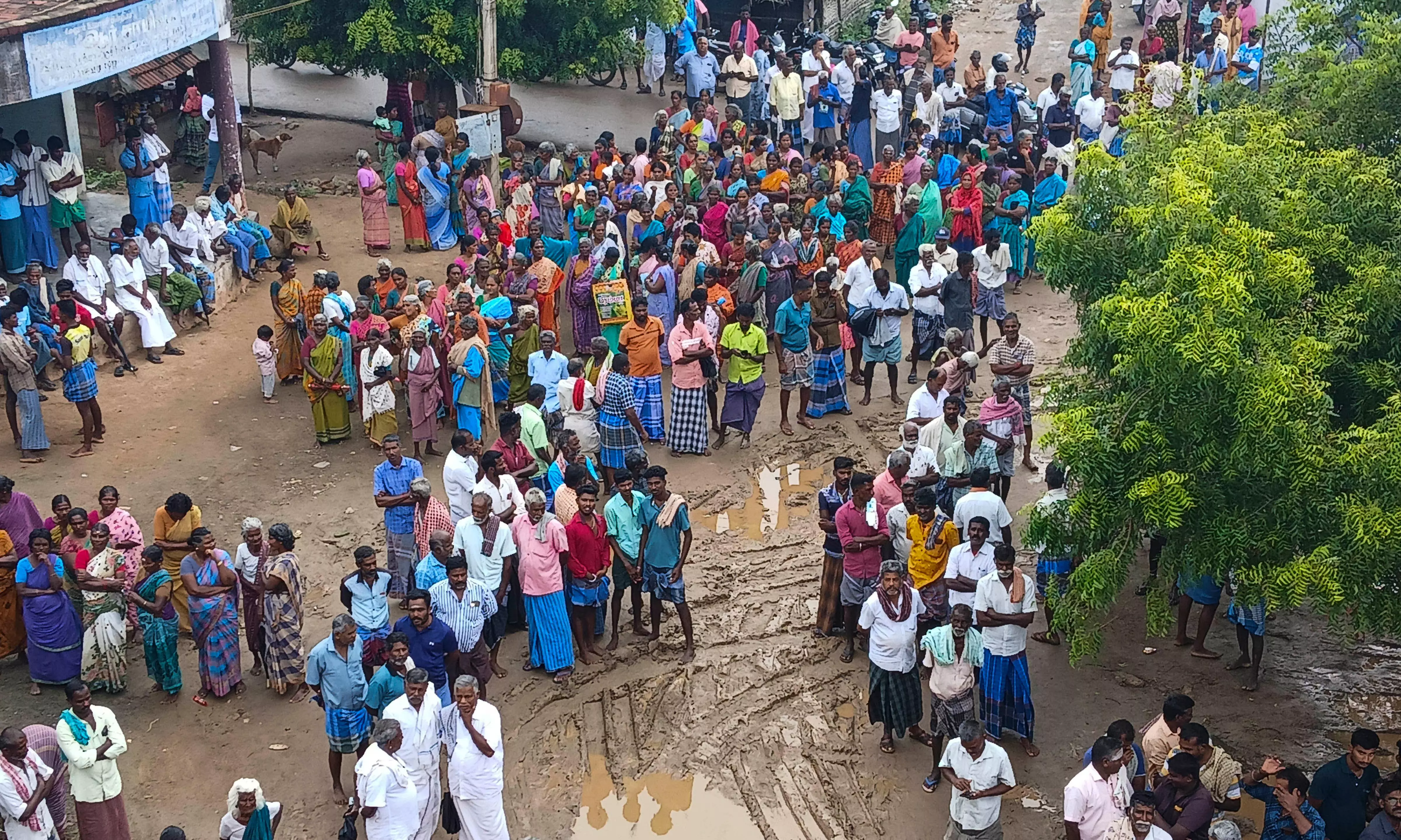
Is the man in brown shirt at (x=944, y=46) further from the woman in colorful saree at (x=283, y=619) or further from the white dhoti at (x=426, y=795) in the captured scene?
the white dhoti at (x=426, y=795)

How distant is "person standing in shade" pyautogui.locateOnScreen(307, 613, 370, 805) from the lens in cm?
916

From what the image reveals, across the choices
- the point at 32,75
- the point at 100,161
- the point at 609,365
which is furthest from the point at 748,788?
the point at 100,161

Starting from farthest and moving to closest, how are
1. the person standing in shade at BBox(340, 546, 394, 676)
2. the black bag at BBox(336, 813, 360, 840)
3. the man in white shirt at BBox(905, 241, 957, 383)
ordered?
the man in white shirt at BBox(905, 241, 957, 383)
the person standing in shade at BBox(340, 546, 394, 676)
the black bag at BBox(336, 813, 360, 840)

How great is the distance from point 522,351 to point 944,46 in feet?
37.4

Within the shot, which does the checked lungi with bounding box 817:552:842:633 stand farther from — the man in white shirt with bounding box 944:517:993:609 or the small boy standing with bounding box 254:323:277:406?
the small boy standing with bounding box 254:323:277:406

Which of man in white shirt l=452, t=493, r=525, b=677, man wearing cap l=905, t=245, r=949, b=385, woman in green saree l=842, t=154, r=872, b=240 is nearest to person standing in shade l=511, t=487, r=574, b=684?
man in white shirt l=452, t=493, r=525, b=677

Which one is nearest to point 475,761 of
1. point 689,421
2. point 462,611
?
point 462,611

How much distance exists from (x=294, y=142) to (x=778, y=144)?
8.40 m

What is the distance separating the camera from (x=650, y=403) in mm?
13492

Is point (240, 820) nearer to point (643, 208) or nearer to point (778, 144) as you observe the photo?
point (643, 208)

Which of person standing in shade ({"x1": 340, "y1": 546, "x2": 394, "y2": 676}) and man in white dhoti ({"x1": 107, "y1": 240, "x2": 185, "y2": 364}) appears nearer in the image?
person standing in shade ({"x1": 340, "y1": 546, "x2": 394, "y2": 676})

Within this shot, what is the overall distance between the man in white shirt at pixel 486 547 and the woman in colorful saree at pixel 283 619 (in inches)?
42.8

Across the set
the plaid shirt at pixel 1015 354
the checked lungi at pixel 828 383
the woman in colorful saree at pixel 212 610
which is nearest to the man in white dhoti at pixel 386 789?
the woman in colorful saree at pixel 212 610

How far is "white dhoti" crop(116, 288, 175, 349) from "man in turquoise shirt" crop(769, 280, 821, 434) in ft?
21.1
